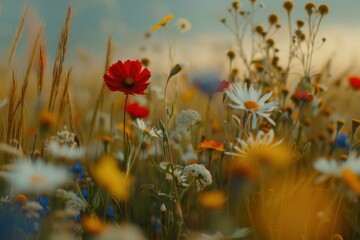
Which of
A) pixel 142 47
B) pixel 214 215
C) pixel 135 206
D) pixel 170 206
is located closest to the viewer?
pixel 214 215

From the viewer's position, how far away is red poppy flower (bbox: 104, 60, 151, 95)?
1.40 metres

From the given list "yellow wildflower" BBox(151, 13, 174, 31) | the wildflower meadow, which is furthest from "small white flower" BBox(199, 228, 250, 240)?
"yellow wildflower" BBox(151, 13, 174, 31)

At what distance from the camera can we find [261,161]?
125 centimetres

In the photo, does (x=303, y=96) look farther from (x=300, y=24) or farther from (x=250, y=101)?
(x=300, y=24)

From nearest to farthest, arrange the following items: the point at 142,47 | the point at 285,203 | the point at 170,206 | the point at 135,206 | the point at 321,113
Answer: the point at 285,203 < the point at 170,206 < the point at 135,206 < the point at 321,113 < the point at 142,47

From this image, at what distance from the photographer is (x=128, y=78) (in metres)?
1.40

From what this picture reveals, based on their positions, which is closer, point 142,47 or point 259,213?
point 259,213

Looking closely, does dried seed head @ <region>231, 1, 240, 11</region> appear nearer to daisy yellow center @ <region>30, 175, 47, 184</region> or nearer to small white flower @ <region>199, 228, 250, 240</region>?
small white flower @ <region>199, 228, 250, 240</region>

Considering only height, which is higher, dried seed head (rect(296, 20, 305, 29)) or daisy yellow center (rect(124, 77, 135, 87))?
dried seed head (rect(296, 20, 305, 29))

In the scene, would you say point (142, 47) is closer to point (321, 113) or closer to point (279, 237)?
point (321, 113)

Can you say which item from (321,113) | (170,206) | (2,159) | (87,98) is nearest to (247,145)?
(170,206)

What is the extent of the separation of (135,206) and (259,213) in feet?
1.69

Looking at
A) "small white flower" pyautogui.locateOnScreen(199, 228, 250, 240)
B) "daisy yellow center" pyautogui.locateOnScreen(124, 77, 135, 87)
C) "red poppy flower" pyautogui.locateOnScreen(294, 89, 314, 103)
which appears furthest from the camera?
"red poppy flower" pyautogui.locateOnScreen(294, 89, 314, 103)

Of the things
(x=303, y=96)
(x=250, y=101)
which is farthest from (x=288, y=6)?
(x=250, y=101)
